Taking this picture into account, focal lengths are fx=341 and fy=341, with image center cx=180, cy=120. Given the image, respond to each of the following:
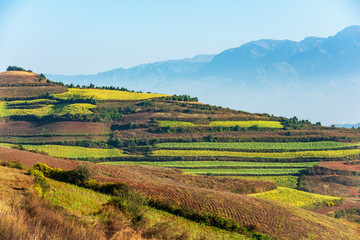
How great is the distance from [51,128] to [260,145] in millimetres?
60909

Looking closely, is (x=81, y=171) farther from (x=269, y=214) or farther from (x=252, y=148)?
(x=252, y=148)

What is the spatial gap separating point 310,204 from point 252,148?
120ft

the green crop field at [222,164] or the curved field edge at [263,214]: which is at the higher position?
the curved field edge at [263,214]

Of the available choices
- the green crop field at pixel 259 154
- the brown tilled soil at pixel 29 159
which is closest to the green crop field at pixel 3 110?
the green crop field at pixel 259 154

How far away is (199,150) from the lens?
3634 inches

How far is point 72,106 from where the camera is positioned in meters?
115

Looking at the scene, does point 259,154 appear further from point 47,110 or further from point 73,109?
point 47,110

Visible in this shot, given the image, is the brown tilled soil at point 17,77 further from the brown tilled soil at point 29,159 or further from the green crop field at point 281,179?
the green crop field at point 281,179

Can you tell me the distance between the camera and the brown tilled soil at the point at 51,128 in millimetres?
98750

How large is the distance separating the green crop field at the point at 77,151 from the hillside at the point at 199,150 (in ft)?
0.79

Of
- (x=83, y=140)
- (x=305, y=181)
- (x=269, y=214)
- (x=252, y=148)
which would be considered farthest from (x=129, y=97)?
(x=269, y=214)

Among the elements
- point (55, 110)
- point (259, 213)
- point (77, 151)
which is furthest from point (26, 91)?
point (259, 213)

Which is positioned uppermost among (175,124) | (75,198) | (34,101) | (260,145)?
(34,101)

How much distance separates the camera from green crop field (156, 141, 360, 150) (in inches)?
3713
